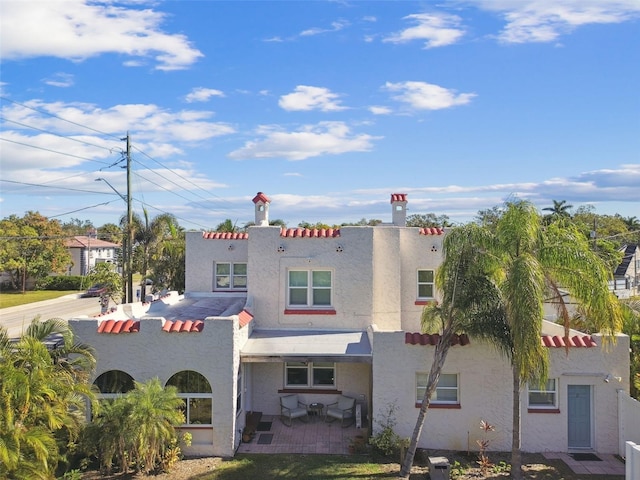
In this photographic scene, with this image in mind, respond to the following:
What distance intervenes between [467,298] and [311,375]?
7.62 m

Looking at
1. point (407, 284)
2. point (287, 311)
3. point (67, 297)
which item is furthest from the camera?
point (67, 297)

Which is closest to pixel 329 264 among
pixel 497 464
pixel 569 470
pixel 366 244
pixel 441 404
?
pixel 366 244

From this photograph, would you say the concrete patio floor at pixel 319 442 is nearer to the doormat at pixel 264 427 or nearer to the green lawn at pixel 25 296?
the doormat at pixel 264 427

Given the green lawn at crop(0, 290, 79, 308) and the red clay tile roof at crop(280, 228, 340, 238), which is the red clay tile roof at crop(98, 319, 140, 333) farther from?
the green lawn at crop(0, 290, 79, 308)

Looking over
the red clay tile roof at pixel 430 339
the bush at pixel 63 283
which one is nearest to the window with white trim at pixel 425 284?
the red clay tile roof at pixel 430 339

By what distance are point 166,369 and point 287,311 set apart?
18.0 ft

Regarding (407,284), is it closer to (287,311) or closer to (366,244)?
(366,244)

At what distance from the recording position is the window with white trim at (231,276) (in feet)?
77.3

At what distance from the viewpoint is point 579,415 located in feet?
53.4

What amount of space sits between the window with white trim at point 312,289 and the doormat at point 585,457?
969 centimetres

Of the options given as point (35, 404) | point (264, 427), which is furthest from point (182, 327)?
point (264, 427)

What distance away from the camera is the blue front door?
53.3 feet

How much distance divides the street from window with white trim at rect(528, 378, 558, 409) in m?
33.5

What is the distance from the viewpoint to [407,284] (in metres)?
21.8
